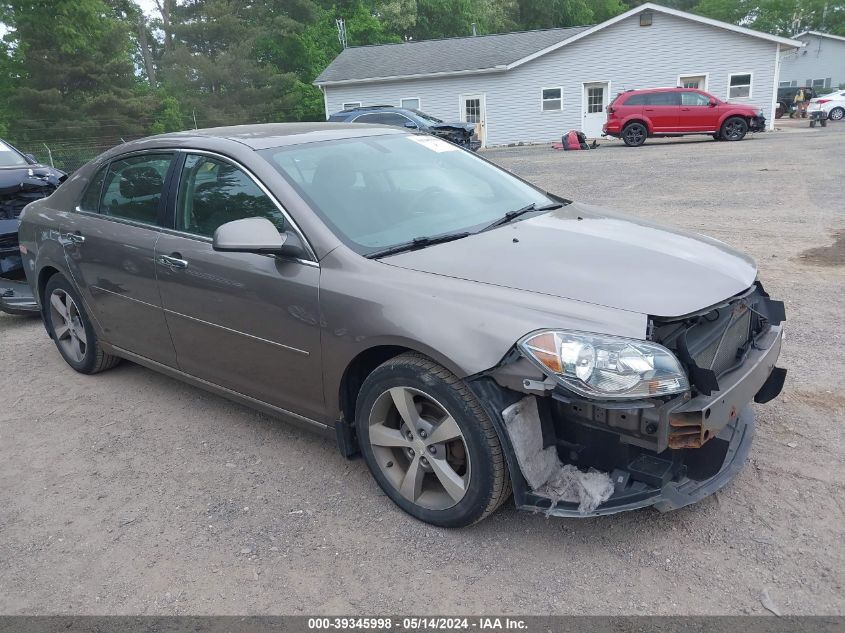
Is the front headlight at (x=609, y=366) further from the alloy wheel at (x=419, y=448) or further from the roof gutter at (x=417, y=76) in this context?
the roof gutter at (x=417, y=76)

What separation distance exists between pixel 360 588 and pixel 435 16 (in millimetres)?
47984

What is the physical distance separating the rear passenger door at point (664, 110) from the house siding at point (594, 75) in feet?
18.0

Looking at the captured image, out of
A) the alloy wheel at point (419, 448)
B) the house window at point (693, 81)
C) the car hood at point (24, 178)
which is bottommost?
the alloy wheel at point (419, 448)

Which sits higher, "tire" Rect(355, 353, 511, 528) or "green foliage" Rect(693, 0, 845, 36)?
"green foliage" Rect(693, 0, 845, 36)

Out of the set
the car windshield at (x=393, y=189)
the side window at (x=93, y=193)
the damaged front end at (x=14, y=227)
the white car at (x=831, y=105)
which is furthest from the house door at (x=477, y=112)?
the car windshield at (x=393, y=189)

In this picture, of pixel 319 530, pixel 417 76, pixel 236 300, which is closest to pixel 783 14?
pixel 417 76

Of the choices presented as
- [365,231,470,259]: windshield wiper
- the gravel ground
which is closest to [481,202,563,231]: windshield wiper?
[365,231,470,259]: windshield wiper

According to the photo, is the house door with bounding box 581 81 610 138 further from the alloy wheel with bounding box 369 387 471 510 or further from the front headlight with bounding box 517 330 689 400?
the front headlight with bounding box 517 330 689 400

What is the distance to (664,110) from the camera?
2238cm

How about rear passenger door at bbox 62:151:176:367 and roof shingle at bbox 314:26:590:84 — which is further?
roof shingle at bbox 314:26:590:84

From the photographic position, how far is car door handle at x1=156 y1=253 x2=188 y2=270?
3703 mm

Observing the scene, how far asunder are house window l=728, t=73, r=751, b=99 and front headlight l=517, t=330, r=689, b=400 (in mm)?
28061

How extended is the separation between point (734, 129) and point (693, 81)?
5879 mm

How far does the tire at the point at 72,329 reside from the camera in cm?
479
